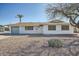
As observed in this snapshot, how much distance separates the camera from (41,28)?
7973 millimetres

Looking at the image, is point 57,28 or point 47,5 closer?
point 47,5

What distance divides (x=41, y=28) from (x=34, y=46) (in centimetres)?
72

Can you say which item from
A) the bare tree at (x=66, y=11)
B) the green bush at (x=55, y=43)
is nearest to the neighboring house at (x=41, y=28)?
the bare tree at (x=66, y=11)

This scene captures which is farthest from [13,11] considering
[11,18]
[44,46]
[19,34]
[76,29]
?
[76,29]

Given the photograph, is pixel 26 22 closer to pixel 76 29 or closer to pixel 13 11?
pixel 13 11

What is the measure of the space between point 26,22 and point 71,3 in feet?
4.76

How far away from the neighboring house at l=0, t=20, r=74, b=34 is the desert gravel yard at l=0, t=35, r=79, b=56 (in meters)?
0.23

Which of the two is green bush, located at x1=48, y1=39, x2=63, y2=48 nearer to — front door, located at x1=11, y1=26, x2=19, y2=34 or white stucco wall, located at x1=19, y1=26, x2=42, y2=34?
white stucco wall, located at x1=19, y1=26, x2=42, y2=34

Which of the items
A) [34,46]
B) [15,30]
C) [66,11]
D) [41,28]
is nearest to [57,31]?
[41,28]

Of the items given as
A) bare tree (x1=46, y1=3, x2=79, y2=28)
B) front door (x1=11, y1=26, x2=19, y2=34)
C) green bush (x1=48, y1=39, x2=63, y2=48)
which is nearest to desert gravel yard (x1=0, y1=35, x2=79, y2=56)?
green bush (x1=48, y1=39, x2=63, y2=48)

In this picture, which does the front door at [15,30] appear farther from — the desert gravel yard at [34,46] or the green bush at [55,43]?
the green bush at [55,43]

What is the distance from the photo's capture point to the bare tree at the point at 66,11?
24.3 ft

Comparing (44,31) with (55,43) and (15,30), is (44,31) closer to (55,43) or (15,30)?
(55,43)

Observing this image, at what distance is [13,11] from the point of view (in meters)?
7.45
